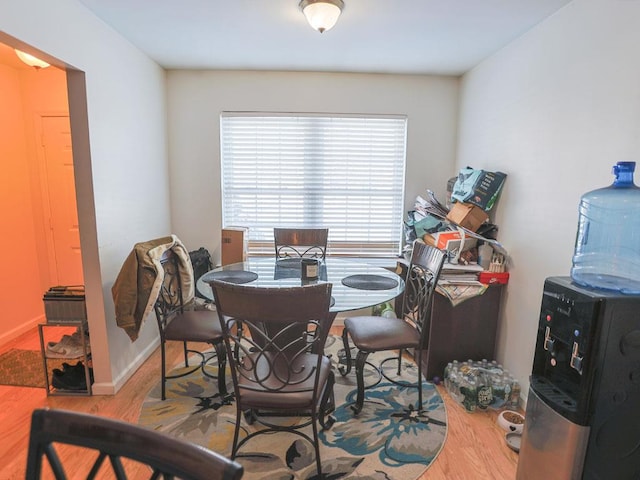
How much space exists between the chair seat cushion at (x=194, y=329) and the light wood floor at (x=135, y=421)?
52 cm

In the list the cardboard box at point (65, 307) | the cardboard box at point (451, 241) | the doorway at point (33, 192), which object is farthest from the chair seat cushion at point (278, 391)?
the doorway at point (33, 192)

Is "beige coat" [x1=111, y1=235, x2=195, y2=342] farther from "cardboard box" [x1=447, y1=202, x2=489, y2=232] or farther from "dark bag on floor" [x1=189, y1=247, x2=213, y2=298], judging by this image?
"cardboard box" [x1=447, y1=202, x2=489, y2=232]

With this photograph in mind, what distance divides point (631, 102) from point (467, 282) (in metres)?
1.33

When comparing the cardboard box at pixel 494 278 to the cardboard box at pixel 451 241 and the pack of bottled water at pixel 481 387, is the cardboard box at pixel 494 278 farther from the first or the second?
the pack of bottled water at pixel 481 387

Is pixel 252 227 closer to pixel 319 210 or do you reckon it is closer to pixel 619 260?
pixel 319 210

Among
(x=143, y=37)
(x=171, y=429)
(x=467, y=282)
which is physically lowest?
(x=171, y=429)

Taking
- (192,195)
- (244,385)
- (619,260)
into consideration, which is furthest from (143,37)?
(619,260)

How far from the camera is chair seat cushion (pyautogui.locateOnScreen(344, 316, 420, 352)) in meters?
2.06

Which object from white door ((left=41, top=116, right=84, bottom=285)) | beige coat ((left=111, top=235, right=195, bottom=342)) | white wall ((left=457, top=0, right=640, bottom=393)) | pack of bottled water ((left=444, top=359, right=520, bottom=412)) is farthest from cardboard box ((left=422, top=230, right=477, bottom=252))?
white door ((left=41, top=116, right=84, bottom=285))

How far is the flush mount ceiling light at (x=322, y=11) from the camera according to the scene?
1.89 meters

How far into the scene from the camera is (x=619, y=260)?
5.41 feet

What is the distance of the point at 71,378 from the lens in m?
2.35

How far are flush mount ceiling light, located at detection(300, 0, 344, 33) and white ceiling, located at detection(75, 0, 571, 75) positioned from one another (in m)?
0.10

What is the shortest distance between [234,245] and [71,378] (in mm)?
1501
